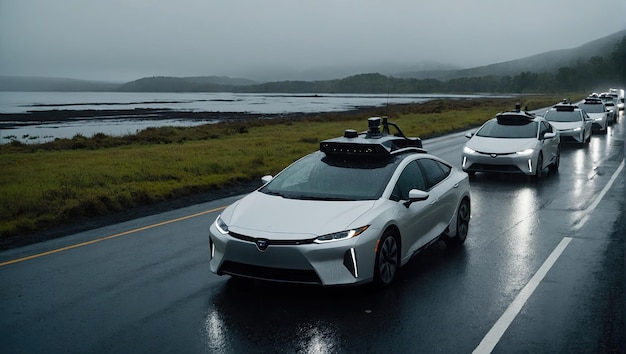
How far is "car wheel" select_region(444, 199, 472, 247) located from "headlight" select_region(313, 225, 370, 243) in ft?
9.07

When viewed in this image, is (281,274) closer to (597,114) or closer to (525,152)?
(525,152)

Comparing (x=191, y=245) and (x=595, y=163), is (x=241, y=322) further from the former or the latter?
(x=595, y=163)

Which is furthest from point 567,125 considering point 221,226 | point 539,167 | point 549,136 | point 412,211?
point 221,226

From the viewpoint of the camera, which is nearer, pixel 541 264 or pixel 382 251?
pixel 382 251

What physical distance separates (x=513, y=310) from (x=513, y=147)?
10246mm

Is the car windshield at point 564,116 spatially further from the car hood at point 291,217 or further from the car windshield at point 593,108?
the car hood at point 291,217

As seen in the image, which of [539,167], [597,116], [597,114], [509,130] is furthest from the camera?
[597,114]

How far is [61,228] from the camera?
10586 millimetres

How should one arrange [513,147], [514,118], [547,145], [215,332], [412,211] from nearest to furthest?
[215,332]
[412,211]
[513,147]
[547,145]
[514,118]

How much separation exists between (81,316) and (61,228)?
512 centimetres

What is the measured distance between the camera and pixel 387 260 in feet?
21.9

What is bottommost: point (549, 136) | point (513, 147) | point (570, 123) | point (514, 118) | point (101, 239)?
point (101, 239)

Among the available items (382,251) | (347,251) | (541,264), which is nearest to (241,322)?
(347,251)

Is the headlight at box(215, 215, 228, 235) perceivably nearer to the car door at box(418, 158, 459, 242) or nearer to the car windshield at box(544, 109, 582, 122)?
the car door at box(418, 158, 459, 242)
